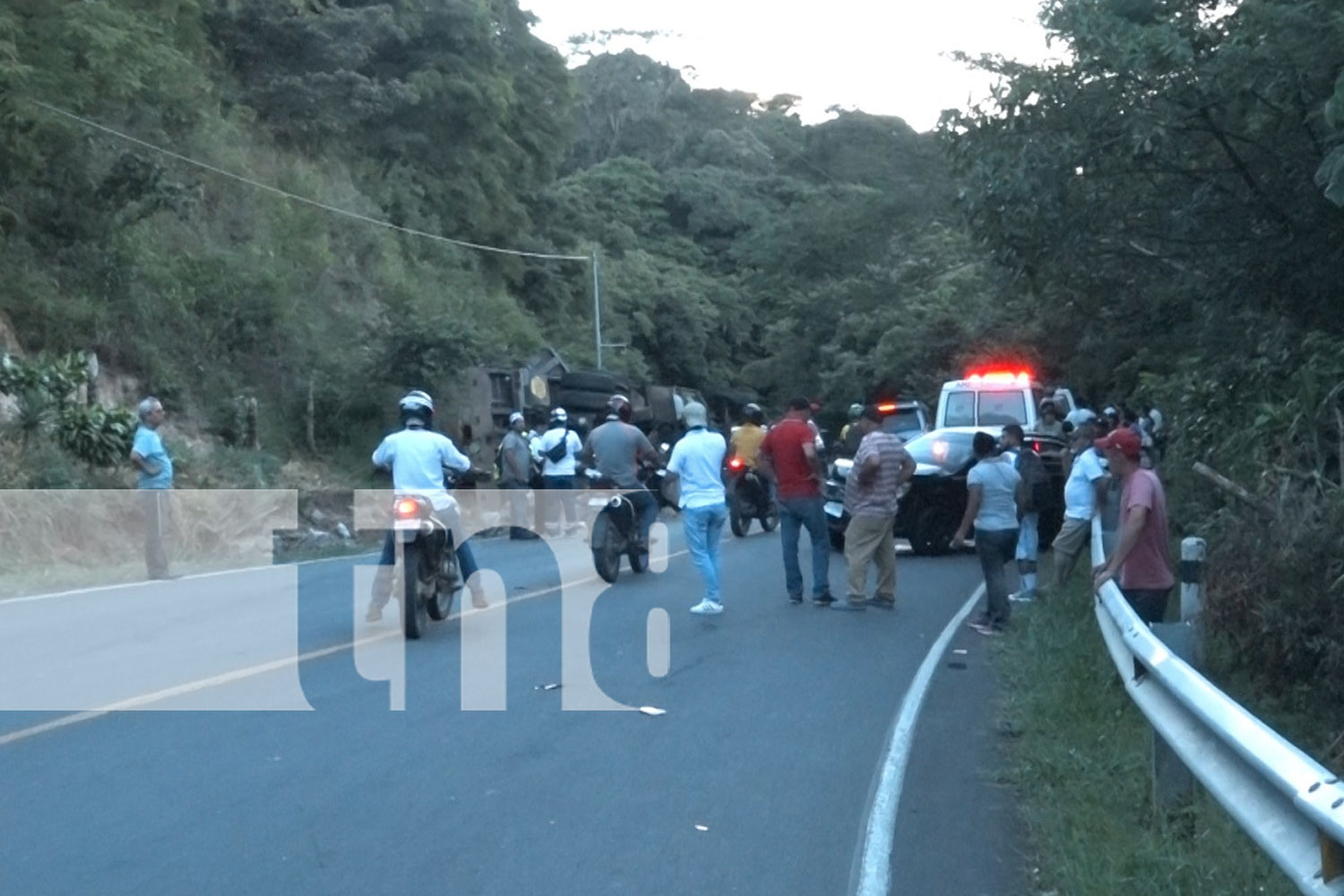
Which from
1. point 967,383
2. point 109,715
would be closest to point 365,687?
point 109,715

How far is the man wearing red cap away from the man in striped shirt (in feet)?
14.8

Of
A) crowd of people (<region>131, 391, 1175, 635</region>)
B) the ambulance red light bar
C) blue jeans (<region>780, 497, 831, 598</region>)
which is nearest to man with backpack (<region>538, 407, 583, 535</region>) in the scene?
crowd of people (<region>131, 391, 1175, 635</region>)

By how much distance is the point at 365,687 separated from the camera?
33.1 ft

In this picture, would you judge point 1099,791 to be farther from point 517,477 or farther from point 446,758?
point 517,477

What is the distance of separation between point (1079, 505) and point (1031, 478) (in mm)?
1020

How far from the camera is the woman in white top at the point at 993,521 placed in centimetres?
1348

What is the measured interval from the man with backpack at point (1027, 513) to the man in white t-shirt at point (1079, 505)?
0.25 m

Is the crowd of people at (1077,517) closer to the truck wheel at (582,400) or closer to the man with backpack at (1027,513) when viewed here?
the man with backpack at (1027,513)

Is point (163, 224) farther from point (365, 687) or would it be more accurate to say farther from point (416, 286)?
point (365, 687)

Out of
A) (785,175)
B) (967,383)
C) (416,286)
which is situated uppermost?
(785,175)

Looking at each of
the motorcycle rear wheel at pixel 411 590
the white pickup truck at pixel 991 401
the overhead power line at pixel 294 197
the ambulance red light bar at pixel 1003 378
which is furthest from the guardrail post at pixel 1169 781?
the overhead power line at pixel 294 197

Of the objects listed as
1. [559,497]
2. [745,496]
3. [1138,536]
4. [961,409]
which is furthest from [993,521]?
[961,409]

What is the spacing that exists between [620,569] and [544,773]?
9.26 metres

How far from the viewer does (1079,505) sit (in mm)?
14391
